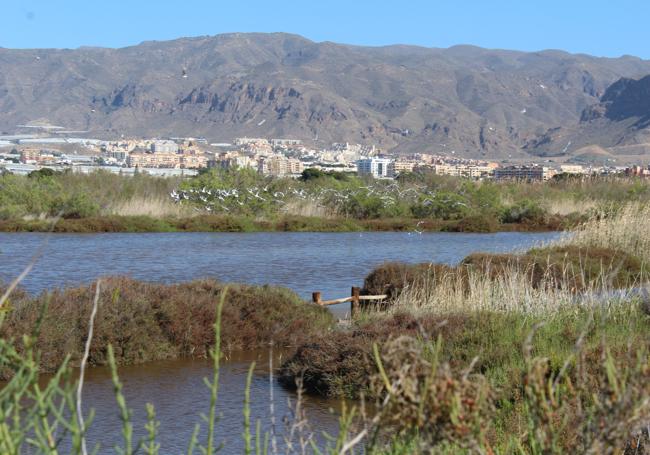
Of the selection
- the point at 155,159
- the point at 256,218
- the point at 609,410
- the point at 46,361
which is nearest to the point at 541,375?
the point at 609,410

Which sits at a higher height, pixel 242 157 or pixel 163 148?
pixel 163 148

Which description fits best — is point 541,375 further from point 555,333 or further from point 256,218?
point 256,218

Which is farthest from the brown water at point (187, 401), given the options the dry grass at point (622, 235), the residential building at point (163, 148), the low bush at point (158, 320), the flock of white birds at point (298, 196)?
the residential building at point (163, 148)

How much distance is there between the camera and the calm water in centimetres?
1027

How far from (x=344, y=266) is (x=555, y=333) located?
1572 centimetres

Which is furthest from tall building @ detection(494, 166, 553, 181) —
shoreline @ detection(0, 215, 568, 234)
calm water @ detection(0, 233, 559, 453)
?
calm water @ detection(0, 233, 559, 453)

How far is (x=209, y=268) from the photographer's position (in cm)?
2519

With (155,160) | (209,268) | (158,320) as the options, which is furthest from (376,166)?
(158,320)

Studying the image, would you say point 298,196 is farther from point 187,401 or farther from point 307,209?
point 187,401

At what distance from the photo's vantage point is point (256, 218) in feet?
149

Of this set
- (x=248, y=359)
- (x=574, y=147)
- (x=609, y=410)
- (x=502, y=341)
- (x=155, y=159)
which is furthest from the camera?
(x=574, y=147)

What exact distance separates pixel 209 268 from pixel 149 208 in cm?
1965

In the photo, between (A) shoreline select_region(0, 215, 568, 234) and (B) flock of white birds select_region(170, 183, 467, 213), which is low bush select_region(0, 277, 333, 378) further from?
(B) flock of white birds select_region(170, 183, 467, 213)

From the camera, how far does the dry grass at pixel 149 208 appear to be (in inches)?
1727
